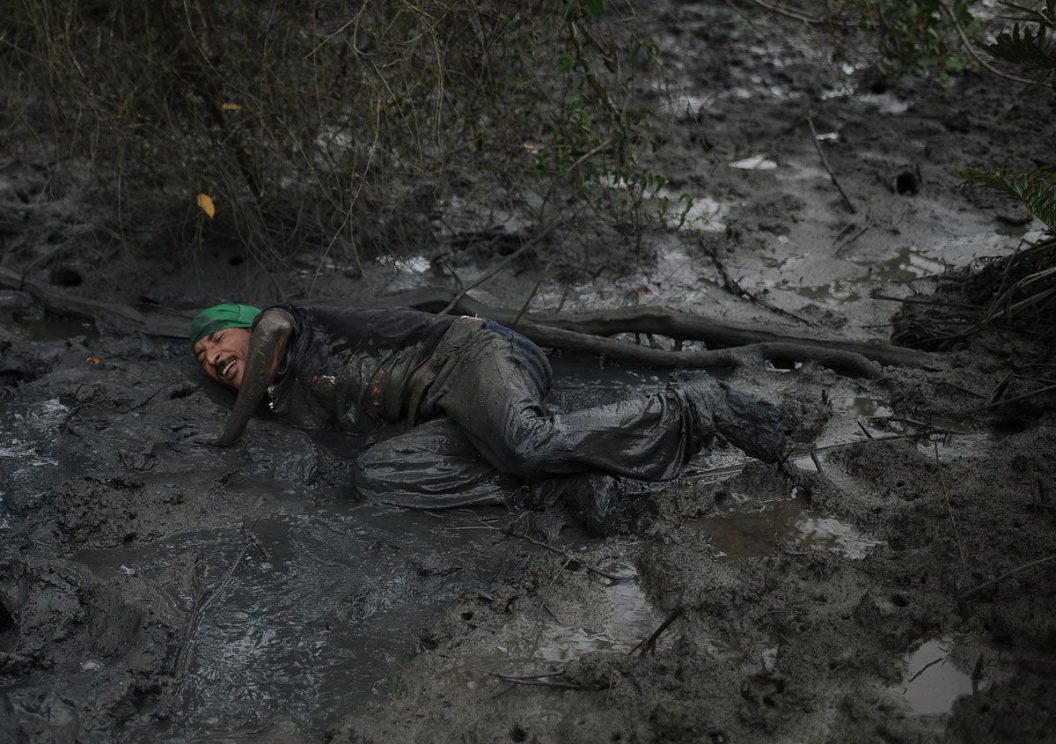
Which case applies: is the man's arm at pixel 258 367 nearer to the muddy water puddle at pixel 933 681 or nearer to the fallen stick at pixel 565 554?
the fallen stick at pixel 565 554

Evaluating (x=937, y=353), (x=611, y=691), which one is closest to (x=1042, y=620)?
(x=611, y=691)

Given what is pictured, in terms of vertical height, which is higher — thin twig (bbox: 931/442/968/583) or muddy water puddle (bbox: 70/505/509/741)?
thin twig (bbox: 931/442/968/583)

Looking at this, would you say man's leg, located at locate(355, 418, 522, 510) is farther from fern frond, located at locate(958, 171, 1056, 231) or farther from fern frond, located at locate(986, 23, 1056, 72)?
fern frond, located at locate(986, 23, 1056, 72)

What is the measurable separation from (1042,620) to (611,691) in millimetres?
1469

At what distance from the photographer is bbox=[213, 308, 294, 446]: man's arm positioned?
5.14m

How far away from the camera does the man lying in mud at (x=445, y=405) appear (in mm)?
4676

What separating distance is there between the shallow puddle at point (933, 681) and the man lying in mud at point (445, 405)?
1.30 metres

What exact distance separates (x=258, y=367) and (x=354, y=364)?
458 mm

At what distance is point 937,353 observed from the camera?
5863mm

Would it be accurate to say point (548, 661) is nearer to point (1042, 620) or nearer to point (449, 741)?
point (449, 741)

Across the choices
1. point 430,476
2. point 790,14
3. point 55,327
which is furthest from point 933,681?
point 790,14

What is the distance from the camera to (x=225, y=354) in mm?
5492

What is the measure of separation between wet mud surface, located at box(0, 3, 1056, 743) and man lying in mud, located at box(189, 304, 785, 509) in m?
0.15

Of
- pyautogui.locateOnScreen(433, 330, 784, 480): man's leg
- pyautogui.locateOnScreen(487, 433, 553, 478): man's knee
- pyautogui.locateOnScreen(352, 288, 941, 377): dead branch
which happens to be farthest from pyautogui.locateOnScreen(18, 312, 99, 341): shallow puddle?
pyautogui.locateOnScreen(487, 433, 553, 478): man's knee
